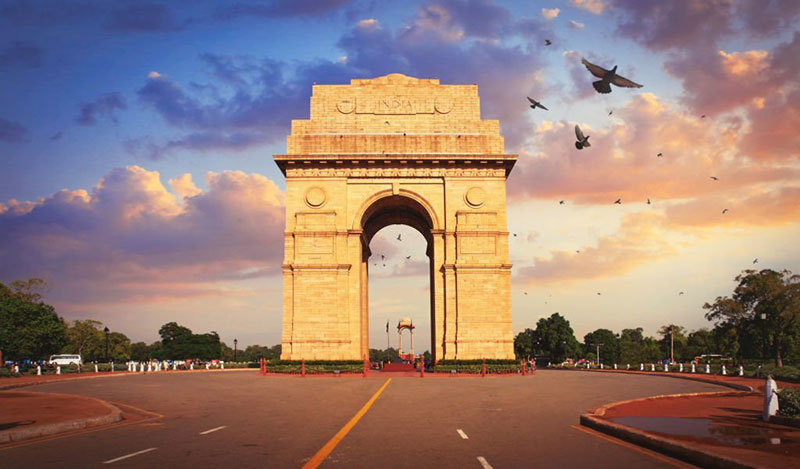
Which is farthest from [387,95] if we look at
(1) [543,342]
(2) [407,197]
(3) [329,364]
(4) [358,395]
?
(1) [543,342]

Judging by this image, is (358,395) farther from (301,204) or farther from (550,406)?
(301,204)

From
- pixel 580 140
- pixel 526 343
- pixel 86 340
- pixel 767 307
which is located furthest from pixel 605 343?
pixel 580 140

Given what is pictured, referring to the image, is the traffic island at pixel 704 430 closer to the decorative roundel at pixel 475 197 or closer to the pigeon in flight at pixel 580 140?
the pigeon in flight at pixel 580 140

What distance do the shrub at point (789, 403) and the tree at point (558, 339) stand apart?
346ft

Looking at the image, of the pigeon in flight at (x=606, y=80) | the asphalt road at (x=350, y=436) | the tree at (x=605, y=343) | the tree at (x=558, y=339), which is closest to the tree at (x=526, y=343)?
the tree at (x=558, y=339)

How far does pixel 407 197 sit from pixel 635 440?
3502 cm

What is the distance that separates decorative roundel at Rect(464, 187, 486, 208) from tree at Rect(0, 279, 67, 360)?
5156 centimetres

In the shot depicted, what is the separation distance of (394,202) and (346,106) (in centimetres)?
786

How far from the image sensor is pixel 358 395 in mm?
23219

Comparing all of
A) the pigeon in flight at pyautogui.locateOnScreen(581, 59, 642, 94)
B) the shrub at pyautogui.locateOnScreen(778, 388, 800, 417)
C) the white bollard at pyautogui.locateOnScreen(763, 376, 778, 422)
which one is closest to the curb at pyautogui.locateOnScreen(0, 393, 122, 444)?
the pigeon in flight at pyautogui.locateOnScreen(581, 59, 642, 94)

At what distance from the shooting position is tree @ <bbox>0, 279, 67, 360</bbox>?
68000 mm

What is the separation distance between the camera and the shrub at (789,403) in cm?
1411

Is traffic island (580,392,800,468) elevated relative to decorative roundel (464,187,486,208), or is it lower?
lower

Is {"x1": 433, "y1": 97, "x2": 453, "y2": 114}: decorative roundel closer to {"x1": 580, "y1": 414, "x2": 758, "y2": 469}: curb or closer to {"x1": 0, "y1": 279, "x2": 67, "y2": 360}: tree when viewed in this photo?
{"x1": 580, "y1": 414, "x2": 758, "y2": 469}: curb
